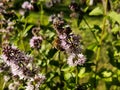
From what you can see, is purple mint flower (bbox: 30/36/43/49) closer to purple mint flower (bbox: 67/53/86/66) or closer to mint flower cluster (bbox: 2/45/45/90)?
mint flower cluster (bbox: 2/45/45/90)

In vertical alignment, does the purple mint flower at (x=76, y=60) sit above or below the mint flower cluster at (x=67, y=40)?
below

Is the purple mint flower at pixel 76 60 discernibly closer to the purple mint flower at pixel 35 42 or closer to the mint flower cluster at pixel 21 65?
the mint flower cluster at pixel 21 65

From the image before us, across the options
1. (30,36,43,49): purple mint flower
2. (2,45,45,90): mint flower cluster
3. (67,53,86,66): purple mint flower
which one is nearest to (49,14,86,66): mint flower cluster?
(67,53,86,66): purple mint flower

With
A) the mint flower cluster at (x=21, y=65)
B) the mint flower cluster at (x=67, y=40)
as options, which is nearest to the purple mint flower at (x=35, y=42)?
the mint flower cluster at (x=21, y=65)

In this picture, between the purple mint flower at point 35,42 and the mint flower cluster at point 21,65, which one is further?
the purple mint flower at point 35,42

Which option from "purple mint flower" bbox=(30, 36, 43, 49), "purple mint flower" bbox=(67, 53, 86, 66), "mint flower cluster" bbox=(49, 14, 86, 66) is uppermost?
"purple mint flower" bbox=(30, 36, 43, 49)

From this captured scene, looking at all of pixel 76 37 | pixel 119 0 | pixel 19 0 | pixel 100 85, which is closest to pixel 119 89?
pixel 100 85

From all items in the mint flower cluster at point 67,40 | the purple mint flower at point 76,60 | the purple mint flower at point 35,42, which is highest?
the purple mint flower at point 35,42

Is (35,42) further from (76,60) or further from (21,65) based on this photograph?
(76,60)

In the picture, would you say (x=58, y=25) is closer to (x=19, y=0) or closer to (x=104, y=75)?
(x=104, y=75)

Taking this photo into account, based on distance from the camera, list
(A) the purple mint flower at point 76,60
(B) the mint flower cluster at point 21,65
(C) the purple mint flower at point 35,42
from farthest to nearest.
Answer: (C) the purple mint flower at point 35,42, (A) the purple mint flower at point 76,60, (B) the mint flower cluster at point 21,65

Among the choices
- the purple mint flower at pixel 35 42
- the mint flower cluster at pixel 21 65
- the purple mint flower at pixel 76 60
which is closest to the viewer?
the mint flower cluster at pixel 21 65
